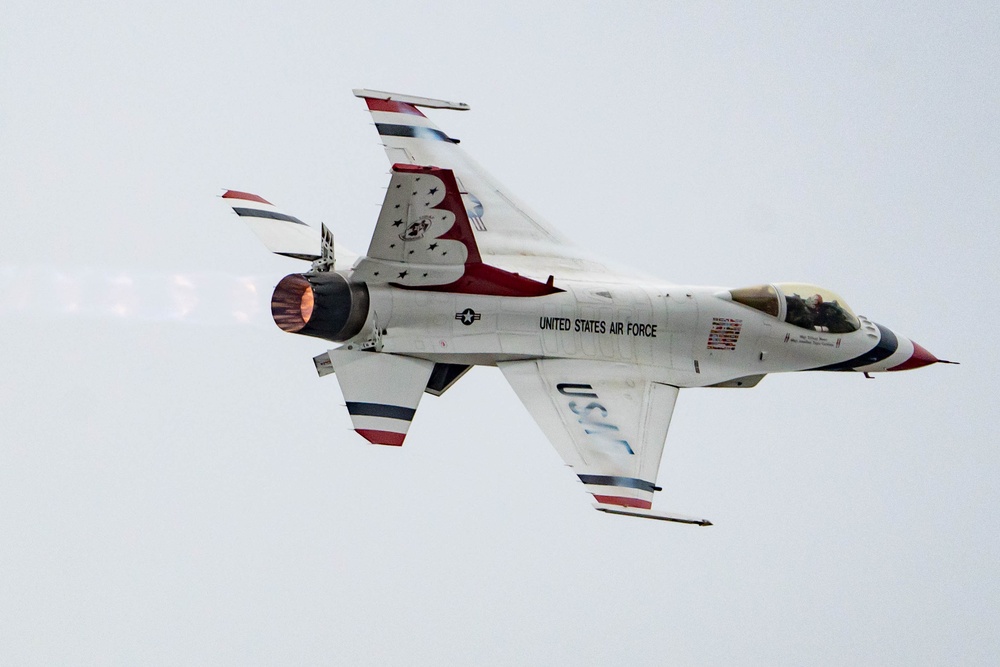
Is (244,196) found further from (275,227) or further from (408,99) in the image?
(408,99)

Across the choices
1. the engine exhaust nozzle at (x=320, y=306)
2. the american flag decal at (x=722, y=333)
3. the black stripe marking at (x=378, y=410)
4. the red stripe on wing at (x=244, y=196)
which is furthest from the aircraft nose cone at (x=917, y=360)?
the red stripe on wing at (x=244, y=196)

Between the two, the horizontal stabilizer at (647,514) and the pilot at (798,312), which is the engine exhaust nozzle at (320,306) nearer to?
the horizontal stabilizer at (647,514)

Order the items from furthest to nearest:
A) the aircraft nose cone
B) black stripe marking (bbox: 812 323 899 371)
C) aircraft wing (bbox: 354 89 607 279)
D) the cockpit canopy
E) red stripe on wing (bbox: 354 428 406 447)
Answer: aircraft wing (bbox: 354 89 607 279) < the aircraft nose cone < black stripe marking (bbox: 812 323 899 371) < the cockpit canopy < red stripe on wing (bbox: 354 428 406 447)

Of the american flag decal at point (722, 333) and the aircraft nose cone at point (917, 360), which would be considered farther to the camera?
the aircraft nose cone at point (917, 360)

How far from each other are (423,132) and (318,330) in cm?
458

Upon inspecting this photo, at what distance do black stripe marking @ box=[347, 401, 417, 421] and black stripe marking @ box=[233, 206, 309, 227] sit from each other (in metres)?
3.42

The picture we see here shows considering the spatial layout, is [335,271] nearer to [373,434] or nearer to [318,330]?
[318,330]

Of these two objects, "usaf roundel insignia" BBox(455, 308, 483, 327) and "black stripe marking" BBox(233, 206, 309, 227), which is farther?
"black stripe marking" BBox(233, 206, 309, 227)

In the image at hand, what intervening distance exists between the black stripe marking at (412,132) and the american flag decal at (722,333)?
520 centimetres

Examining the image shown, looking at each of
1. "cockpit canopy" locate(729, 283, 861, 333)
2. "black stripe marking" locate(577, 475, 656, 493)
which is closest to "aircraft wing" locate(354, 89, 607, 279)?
"cockpit canopy" locate(729, 283, 861, 333)

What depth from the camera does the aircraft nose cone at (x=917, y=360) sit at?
22.6 meters

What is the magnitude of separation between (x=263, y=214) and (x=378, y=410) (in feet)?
12.5

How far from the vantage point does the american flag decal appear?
21.4 metres

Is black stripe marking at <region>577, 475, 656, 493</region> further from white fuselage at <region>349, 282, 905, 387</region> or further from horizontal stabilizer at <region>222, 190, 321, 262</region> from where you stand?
horizontal stabilizer at <region>222, 190, 321, 262</region>
